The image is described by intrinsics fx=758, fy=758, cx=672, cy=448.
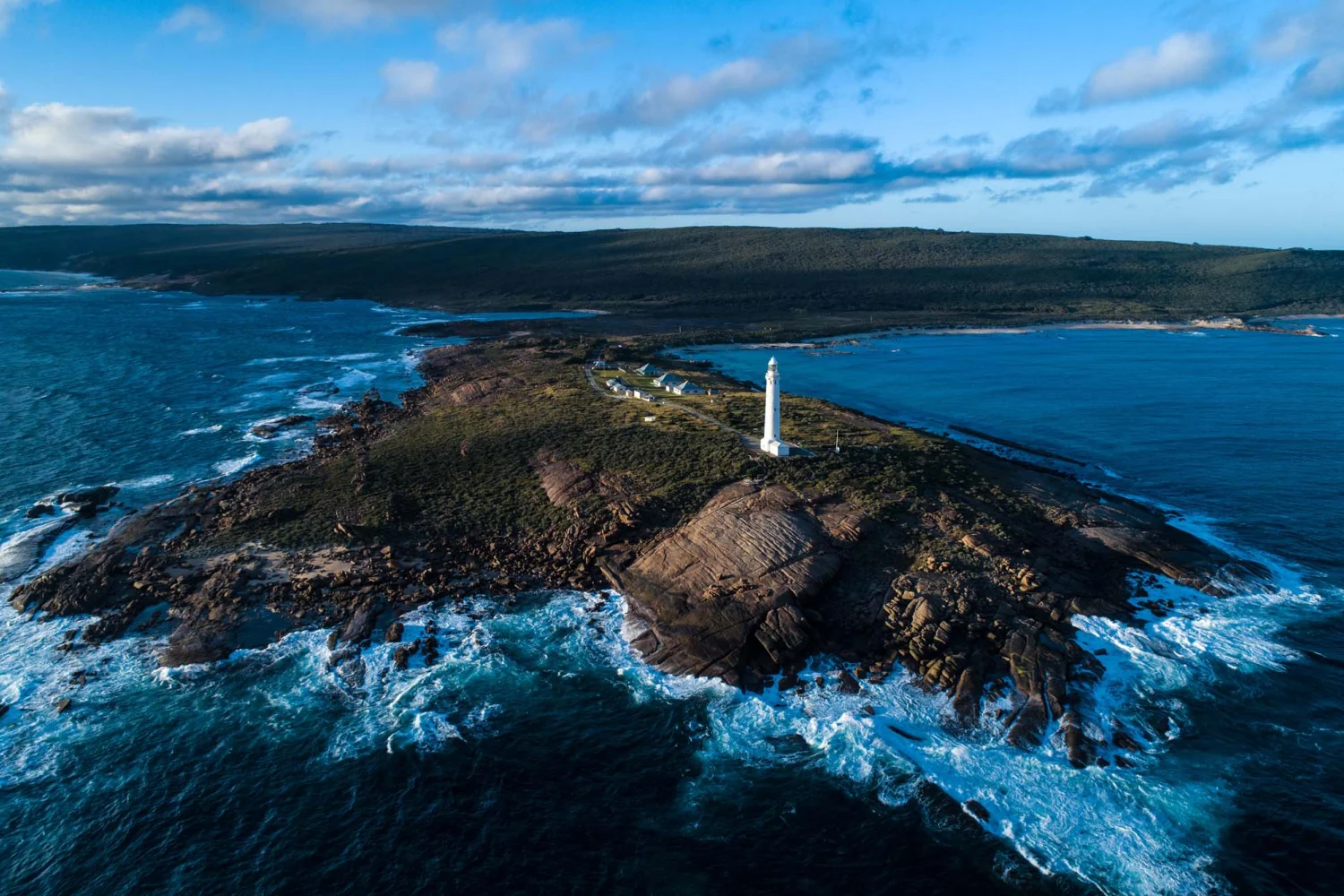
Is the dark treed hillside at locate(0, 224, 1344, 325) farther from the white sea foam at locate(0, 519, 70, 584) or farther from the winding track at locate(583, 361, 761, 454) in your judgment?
the white sea foam at locate(0, 519, 70, 584)

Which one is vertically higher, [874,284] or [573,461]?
[874,284]

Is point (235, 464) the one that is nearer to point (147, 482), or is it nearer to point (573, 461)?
point (147, 482)

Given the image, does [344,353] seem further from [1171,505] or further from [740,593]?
[1171,505]

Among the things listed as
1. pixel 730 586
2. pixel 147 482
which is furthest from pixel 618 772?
pixel 147 482

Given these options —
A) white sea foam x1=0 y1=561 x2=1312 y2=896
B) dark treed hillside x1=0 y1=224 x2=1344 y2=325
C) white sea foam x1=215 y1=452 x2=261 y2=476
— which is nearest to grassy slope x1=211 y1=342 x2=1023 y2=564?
white sea foam x1=215 y1=452 x2=261 y2=476

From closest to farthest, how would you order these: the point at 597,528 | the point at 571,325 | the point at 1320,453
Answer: the point at 597,528 < the point at 1320,453 < the point at 571,325

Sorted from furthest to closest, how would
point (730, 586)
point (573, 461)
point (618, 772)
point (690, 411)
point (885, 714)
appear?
point (690, 411) < point (573, 461) < point (730, 586) < point (885, 714) < point (618, 772)

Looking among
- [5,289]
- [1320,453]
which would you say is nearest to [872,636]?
[1320,453]
